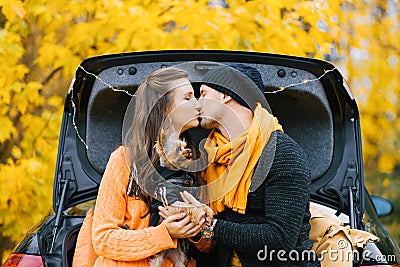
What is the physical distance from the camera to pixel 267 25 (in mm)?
4684

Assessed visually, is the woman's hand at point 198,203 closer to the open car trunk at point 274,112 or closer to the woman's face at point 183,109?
the woman's face at point 183,109

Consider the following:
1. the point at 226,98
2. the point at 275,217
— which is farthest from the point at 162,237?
the point at 226,98

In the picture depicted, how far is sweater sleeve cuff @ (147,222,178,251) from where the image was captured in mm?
2543

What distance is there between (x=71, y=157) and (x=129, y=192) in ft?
3.24

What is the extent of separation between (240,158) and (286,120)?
1208 mm

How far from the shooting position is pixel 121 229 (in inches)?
102

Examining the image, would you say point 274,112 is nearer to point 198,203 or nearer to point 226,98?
point 226,98

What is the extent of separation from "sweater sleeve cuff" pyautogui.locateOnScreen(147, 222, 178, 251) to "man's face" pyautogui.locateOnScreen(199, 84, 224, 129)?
0.44 m

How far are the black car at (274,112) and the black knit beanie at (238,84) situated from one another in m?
0.54

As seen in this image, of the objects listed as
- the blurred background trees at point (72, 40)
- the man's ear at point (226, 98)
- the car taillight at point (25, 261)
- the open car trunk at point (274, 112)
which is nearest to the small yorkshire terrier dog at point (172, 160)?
the man's ear at point (226, 98)

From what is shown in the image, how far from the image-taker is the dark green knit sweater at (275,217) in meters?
2.41

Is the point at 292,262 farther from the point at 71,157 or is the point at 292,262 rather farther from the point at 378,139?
the point at 378,139

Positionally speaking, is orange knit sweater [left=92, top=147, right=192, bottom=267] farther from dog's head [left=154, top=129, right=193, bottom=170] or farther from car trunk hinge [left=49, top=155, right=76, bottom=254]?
car trunk hinge [left=49, top=155, right=76, bottom=254]

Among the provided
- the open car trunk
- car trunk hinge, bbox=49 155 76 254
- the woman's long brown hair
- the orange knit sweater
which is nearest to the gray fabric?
the open car trunk
